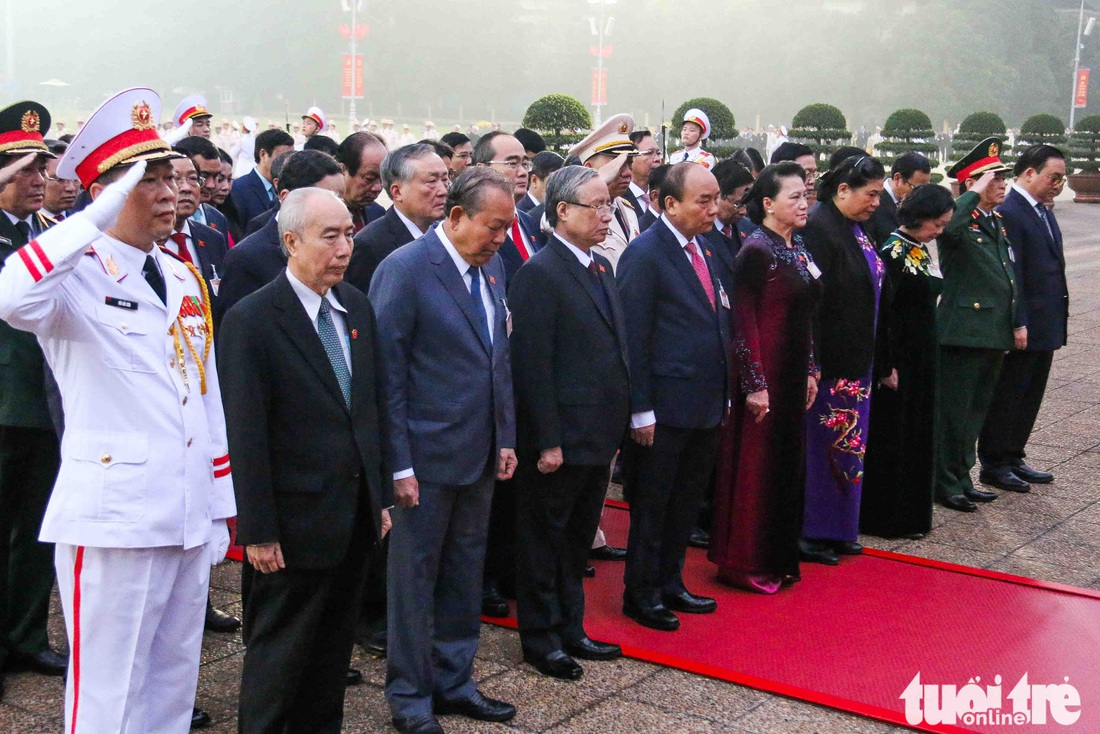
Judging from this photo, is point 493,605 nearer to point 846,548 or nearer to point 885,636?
point 885,636

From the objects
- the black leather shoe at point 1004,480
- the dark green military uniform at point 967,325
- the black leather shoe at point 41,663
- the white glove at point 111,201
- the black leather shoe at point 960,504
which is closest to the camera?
the white glove at point 111,201

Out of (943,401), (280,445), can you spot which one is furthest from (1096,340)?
(280,445)

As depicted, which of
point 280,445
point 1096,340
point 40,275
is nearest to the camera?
point 40,275

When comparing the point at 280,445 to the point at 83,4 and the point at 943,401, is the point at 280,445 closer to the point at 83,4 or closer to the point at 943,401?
the point at 943,401

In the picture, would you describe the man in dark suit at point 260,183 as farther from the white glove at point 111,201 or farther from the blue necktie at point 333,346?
the white glove at point 111,201

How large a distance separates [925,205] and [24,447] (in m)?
4.16

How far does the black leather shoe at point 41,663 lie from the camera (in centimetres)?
407

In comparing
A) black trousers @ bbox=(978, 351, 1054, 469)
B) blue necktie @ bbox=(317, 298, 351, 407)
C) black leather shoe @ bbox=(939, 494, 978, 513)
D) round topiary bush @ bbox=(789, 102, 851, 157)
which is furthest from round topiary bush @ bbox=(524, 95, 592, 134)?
blue necktie @ bbox=(317, 298, 351, 407)

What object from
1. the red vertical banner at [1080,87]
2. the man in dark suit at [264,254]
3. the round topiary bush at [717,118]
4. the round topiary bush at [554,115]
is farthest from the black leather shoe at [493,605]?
the red vertical banner at [1080,87]

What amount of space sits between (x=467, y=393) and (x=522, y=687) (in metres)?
1.06

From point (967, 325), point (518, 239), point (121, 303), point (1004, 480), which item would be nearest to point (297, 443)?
point (121, 303)

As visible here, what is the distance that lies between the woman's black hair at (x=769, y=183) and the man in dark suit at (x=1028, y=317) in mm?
2411

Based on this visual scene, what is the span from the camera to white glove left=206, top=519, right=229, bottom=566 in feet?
10.3

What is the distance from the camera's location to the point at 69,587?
294 cm
